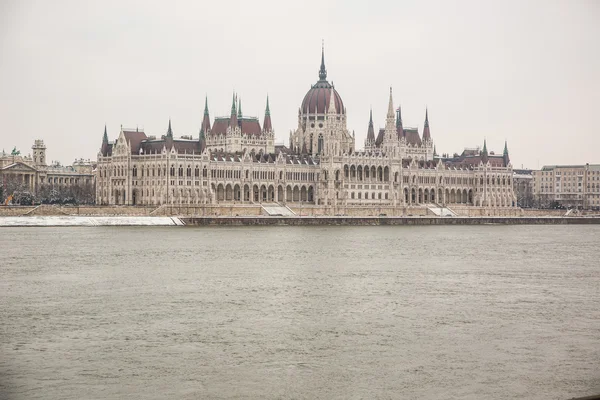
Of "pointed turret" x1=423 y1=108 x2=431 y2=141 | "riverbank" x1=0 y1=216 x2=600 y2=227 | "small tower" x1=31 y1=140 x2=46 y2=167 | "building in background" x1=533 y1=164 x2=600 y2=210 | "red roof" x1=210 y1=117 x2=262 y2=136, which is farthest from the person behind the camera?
"building in background" x1=533 y1=164 x2=600 y2=210

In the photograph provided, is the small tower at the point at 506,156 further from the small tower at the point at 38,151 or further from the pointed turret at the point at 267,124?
the small tower at the point at 38,151

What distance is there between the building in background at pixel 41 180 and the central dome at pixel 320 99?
115 ft

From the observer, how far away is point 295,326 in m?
34.3

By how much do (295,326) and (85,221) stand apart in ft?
230

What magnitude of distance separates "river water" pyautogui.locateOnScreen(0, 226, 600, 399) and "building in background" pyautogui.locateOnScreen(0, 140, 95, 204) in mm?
68890

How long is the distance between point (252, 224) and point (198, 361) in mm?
83005

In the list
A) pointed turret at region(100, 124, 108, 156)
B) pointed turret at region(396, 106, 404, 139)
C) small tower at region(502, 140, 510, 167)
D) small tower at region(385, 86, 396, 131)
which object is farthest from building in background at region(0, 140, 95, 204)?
small tower at region(502, 140, 510, 167)

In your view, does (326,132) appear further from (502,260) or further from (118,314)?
(118,314)

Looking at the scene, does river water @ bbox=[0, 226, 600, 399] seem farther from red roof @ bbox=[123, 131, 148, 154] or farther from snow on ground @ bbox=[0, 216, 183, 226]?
red roof @ bbox=[123, 131, 148, 154]

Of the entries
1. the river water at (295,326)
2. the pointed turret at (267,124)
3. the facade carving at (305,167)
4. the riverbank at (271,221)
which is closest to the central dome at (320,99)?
the facade carving at (305,167)

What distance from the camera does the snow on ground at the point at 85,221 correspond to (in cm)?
9806

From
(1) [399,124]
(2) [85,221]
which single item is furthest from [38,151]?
(2) [85,221]

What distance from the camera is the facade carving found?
130 meters

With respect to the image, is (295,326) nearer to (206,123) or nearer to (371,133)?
(206,123)
